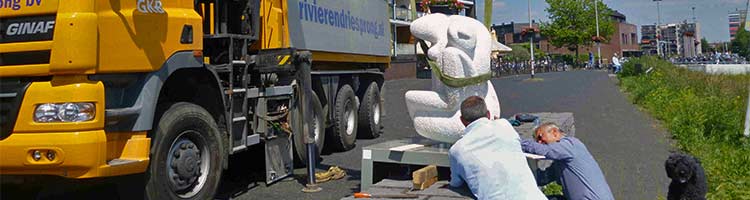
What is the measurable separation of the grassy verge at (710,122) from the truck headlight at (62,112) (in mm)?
5280

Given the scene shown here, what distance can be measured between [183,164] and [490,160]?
2.84m

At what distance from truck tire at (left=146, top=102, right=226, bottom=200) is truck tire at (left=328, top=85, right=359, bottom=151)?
4.16m

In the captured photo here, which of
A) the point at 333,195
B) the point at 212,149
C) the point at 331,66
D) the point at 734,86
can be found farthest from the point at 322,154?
the point at 734,86

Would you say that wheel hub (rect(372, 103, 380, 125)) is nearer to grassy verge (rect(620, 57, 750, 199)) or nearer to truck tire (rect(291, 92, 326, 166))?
truck tire (rect(291, 92, 326, 166))

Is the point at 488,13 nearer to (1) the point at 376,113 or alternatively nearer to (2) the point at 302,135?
(2) the point at 302,135

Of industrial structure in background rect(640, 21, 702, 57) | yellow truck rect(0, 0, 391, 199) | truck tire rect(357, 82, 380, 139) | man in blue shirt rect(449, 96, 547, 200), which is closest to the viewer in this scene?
man in blue shirt rect(449, 96, 547, 200)

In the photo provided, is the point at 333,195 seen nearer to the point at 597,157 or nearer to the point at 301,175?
the point at 301,175

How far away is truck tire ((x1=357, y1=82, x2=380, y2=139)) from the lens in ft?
41.4

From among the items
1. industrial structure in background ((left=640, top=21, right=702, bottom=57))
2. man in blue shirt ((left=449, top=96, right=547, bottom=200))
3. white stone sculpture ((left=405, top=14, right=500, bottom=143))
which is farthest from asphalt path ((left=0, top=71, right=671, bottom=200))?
industrial structure in background ((left=640, top=21, right=702, bottom=57))

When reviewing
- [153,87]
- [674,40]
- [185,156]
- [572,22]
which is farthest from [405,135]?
[674,40]

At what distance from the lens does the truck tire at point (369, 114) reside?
1262 centimetres

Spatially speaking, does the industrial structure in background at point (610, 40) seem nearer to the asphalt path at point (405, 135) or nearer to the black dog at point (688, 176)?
the asphalt path at point (405, 135)

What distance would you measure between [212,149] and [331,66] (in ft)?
14.4

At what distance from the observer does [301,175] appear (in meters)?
8.73
